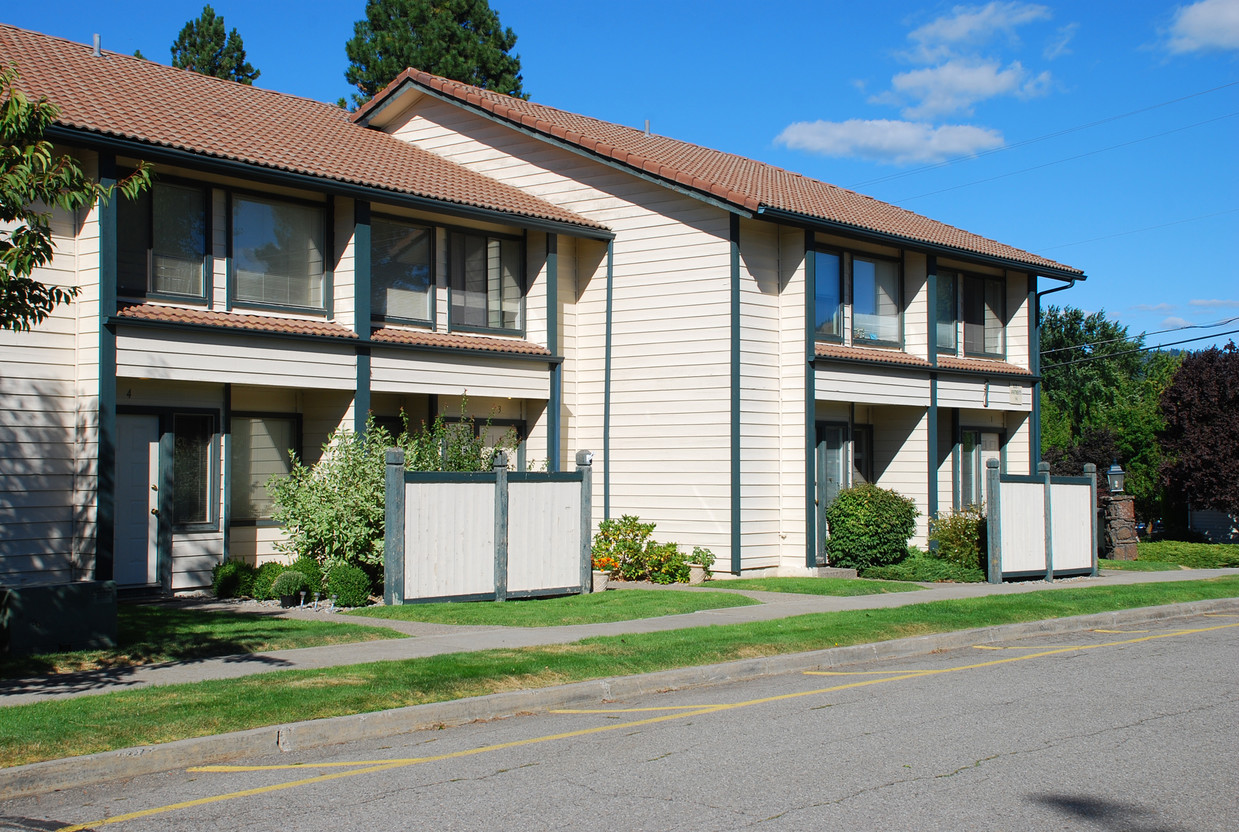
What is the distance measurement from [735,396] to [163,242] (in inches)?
351

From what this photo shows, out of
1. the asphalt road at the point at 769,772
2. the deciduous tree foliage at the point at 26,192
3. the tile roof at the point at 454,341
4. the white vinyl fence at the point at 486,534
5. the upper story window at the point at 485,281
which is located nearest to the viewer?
the asphalt road at the point at 769,772


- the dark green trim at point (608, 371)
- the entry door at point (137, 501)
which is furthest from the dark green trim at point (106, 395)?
the dark green trim at point (608, 371)

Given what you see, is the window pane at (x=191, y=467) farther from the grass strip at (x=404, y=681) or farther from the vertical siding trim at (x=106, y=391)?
the grass strip at (x=404, y=681)

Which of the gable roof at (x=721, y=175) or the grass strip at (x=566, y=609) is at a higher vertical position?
the gable roof at (x=721, y=175)

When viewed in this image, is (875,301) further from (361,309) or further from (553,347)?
(361,309)

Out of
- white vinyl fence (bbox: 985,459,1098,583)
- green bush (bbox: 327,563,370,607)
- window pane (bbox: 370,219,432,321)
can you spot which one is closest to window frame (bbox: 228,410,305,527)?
window pane (bbox: 370,219,432,321)

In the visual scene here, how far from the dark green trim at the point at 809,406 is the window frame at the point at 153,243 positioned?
950 cm

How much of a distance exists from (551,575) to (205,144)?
7644 mm

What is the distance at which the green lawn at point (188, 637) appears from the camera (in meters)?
10.2

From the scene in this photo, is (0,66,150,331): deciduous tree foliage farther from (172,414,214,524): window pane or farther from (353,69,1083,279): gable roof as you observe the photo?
(353,69,1083,279): gable roof

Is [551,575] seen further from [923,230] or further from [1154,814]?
[923,230]

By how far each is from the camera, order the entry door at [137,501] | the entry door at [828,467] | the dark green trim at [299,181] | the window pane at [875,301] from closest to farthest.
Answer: the dark green trim at [299,181] → the entry door at [137,501] → the entry door at [828,467] → the window pane at [875,301]

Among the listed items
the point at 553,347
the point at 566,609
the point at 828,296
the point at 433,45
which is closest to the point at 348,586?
the point at 566,609

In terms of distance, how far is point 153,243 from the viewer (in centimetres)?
1573
